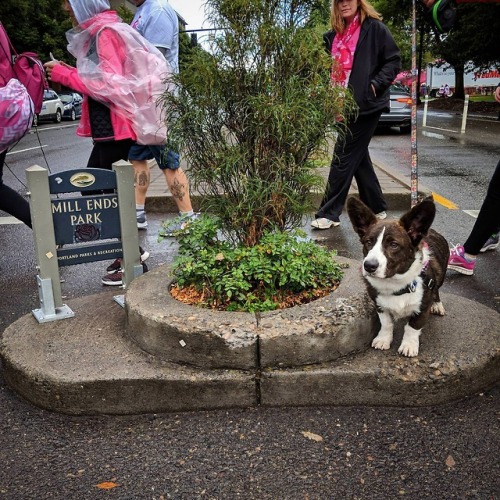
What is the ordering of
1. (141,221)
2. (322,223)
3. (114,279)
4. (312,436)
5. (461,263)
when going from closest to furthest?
(312,436) → (114,279) → (461,263) → (322,223) → (141,221)

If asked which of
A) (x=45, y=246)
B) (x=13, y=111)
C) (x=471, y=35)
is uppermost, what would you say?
(x=471, y=35)

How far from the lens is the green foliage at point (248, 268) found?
321cm

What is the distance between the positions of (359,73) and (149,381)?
3937mm

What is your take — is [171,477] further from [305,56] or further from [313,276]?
[305,56]

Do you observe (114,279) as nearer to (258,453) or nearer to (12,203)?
(12,203)

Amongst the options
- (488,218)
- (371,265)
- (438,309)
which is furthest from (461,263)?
(371,265)

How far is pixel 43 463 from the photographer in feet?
8.27

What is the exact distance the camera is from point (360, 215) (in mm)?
3066

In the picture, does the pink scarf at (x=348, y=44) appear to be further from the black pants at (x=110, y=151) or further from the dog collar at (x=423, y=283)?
the dog collar at (x=423, y=283)

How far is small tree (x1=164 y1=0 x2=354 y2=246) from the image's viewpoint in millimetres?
3090

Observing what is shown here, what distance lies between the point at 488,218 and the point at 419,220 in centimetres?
197

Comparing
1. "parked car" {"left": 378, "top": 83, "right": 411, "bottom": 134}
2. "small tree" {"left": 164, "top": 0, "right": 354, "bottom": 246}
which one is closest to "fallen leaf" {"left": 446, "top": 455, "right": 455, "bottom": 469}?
"small tree" {"left": 164, "top": 0, "right": 354, "bottom": 246}

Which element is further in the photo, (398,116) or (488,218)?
(398,116)

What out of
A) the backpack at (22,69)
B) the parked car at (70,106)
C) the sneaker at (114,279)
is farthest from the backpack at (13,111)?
the parked car at (70,106)
